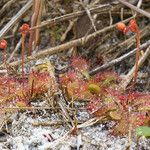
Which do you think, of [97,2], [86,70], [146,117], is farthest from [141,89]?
[97,2]

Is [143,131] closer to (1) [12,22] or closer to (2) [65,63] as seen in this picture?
(2) [65,63]

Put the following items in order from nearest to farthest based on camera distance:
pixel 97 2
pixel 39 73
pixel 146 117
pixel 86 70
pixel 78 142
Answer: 1. pixel 78 142
2. pixel 146 117
3. pixel 39 73
4. pixel 86 70
5. pixel 97 2

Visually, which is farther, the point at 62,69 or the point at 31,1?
the point at 31,1

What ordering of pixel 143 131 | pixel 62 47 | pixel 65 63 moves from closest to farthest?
pixel 143 131 < pixel 62 47 < pixel 65 63

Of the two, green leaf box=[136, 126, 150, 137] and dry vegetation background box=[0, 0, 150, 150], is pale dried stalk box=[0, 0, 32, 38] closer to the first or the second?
dry vegetation background box=[0, 0, 150, 150]

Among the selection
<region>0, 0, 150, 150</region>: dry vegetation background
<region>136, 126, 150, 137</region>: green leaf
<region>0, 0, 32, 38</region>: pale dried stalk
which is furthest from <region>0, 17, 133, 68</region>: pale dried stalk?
<region>136, 126, 150, 137</region>: green leaf

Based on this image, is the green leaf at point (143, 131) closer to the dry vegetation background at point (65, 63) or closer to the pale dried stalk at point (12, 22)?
the dry vegetation background at point (65, 63)

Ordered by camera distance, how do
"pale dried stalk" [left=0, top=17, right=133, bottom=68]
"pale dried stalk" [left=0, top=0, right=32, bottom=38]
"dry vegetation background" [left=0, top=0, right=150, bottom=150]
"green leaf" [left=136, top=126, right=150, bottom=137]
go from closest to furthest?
"green leaf" [left=136, top=126, right=150, bottom=137] → "dry vegetation background" [left=0, top=0, right=150, bottom=150] → "pale dried stalk" [left=0, top=17, right=133, bottom=68] → "pale dried stalk" [left=0, top=0, right=32, bottom=38]

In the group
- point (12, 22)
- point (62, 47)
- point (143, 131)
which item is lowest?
point (143, 131)

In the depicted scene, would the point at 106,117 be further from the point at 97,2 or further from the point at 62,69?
the point at 97,2

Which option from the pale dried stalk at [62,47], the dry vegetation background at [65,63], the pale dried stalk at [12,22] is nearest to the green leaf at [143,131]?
the dry vegetation background at [65,63]

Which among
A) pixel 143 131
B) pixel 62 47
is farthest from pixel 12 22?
pixel 143 131
